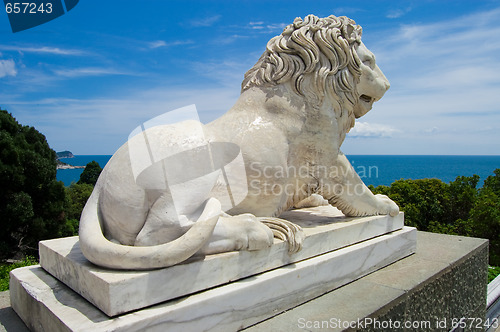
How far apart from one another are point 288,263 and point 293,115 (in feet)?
3.78

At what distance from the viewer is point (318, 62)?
3.11m

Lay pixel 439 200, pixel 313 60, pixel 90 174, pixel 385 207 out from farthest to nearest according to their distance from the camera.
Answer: pixel 90 174, pixel 439 200, pixel 385 207, pixel 313 60

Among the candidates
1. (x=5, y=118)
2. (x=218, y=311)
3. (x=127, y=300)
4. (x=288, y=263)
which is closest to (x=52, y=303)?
(x=127, y=300)

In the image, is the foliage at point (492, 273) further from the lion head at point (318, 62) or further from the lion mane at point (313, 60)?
the lion mane at point (313, 60)

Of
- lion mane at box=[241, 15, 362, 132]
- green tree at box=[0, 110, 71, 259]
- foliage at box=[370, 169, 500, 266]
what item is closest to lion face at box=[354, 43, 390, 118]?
lion mane at box=[241, 15, 362, 132]

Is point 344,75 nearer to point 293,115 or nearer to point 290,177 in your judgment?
point 293,115

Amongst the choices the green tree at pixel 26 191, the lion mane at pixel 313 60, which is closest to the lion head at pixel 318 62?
the lion mane at pixel 313 60

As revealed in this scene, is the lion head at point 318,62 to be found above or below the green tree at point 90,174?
above

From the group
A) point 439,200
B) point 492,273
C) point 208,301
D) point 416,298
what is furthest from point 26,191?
point 439,200

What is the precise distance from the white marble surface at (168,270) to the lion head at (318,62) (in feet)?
3.47

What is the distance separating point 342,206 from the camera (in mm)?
3500

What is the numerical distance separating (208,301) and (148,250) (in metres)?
0.45

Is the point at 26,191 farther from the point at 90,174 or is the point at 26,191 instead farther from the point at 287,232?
the point at 90,174

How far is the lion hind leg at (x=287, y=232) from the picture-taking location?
8.72 feet
